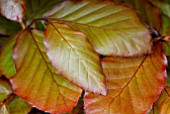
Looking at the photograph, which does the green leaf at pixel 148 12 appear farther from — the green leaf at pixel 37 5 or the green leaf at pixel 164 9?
the green leaf at pixel 37 5

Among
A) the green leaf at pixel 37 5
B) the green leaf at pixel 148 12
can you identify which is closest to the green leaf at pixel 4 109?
the green leaf at pixel 37 5

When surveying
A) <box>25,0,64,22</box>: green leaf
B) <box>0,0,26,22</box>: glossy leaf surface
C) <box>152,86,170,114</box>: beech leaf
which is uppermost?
<box>0,0,26,22</box>: glossy leaf surface

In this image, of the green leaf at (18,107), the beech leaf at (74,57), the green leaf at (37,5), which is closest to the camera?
the beech leaf at (74,57)

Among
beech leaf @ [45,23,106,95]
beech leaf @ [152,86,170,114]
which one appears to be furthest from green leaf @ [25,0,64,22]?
beech leaf @ [152,86,170,114]

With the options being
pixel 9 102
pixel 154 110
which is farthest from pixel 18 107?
pixel 154 110

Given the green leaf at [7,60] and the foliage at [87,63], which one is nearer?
the foliage at [87,63]

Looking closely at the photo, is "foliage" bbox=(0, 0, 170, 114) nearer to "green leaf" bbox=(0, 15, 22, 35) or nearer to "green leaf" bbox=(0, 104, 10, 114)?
"green leaf" bbox=(0, 104, 10, 114)

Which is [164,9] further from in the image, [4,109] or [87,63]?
[4,109]

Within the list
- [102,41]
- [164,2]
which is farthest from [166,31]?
[102,41]

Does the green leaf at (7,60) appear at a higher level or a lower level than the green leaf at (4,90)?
higher
